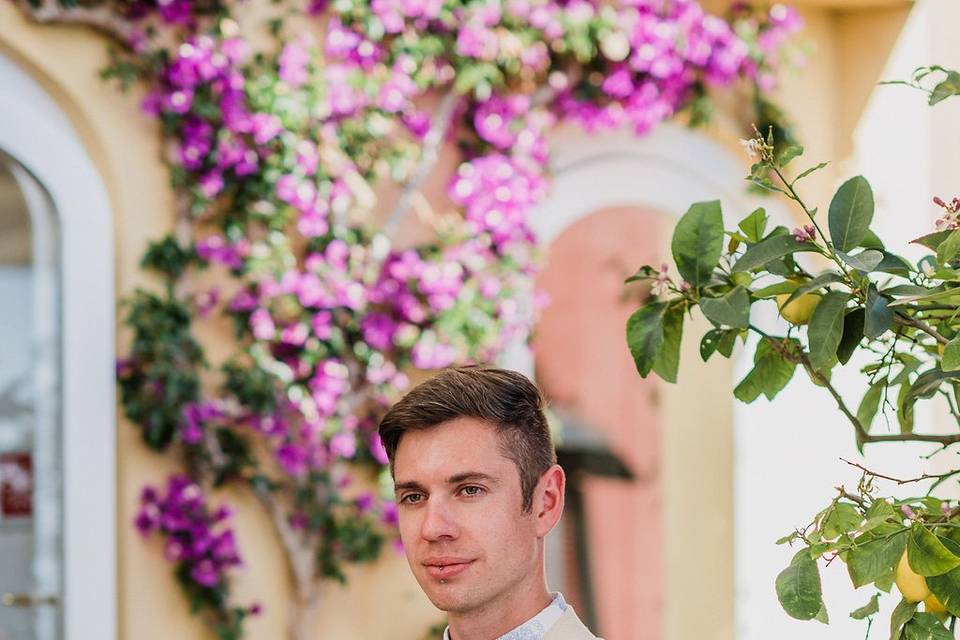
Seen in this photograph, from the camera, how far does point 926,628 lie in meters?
1.53

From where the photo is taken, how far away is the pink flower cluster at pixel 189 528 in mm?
4320

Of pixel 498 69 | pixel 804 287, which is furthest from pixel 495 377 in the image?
pixel 498 69

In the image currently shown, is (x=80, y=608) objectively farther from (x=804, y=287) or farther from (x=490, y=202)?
(x=804, y=287)

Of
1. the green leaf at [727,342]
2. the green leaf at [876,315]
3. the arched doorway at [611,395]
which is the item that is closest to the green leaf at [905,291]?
the green leaf at [876,315]

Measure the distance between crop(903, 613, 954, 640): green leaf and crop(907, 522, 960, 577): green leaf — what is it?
11 centimetres

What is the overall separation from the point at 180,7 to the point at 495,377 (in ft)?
9.42

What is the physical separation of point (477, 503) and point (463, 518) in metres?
0.03

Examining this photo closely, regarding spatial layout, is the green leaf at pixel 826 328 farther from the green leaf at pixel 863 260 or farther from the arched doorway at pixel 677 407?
the arched doorway at pixel 677 407

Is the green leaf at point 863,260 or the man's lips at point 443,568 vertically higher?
the green leaf at point 863,260

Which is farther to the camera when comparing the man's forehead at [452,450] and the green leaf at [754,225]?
the man's forehead at [452,450]

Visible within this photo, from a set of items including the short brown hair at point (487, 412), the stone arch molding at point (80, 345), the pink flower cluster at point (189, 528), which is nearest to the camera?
the short brown hair at point (487, 412)

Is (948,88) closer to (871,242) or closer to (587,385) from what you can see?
(871,242)

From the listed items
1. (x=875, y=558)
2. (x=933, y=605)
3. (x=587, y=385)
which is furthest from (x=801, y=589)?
(x=587, y=385)

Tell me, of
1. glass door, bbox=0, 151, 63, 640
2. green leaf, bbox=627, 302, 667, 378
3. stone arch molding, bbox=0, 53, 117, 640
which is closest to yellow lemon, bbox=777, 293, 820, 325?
green leaf, bbox=627, 302, 667, 378
